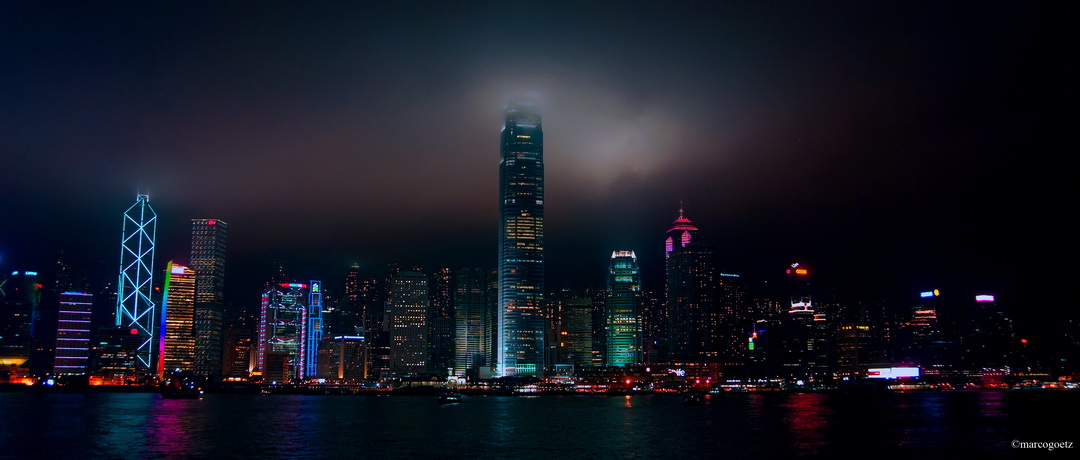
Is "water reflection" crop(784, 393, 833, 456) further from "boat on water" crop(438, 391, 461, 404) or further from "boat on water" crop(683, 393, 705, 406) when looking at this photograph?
"boat on water" crop(438, 391, 461, 404)

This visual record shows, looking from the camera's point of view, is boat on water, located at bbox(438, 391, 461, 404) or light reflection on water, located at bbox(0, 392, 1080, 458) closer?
light reflection on water, located at bbox(0, 392, 1080, 458)

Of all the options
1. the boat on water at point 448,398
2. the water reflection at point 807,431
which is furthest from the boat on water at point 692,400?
the boat on water at point 448,398

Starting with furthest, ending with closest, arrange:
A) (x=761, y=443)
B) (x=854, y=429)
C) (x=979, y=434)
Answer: (x=854, y=429) → (x=979, y=434) → (x=761, y=443)

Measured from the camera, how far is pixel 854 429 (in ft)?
275

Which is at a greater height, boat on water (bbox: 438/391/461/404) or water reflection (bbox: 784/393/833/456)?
water reflection (bbox: 784/393/833/456)

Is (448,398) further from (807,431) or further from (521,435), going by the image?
(807,431)

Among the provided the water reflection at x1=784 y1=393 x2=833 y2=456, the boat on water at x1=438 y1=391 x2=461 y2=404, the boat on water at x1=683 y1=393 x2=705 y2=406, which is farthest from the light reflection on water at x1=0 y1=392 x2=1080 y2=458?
the boat on water at x1=438 y1=391 x2=461 y2=404

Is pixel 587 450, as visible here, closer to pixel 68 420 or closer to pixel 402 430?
pixel 402 430

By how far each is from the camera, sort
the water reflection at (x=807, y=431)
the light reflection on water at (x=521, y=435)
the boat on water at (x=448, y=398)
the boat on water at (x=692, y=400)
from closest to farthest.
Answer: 1. the light reflection on water at (x=521, y=435)
2. the water reflection at (x=807, y=431)
3. the boat on water at (x=692, y=400)
4. the boat on water at (x=448, y=398)

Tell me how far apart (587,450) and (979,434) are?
122ft

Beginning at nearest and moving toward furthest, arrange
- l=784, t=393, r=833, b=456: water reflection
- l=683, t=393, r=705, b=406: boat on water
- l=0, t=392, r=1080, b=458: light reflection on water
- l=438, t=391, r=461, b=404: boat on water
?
l=0, t=392, r=1080, b=458: light reflection on water, l=784, t=393, r=833, b=456: water reflection, l=683, t=393, r=705, b=406: boat on water, l=438, t=391, r=461, b=404: boat on water

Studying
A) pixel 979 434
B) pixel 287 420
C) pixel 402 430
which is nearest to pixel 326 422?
pixel 287 420

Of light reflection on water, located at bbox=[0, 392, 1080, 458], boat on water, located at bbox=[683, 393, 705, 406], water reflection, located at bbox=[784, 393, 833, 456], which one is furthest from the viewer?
boat on water, located at bbox=[683, 393, 705, 406]

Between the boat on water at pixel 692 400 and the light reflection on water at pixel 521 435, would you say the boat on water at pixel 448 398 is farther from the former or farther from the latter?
the light reflection on water at pixel 521 435
